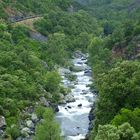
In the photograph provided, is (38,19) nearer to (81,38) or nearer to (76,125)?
(81,38)

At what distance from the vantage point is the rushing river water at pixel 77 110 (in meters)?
83.4

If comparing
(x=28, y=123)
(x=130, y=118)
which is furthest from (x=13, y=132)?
(x=130, y=118)

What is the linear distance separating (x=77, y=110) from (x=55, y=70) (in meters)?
25.7

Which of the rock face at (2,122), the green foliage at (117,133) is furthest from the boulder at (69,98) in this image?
the green foliage at (117,133)

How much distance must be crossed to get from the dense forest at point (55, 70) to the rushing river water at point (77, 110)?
9.82 ft

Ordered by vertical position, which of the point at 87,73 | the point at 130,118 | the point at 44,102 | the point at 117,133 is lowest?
the point at 44,102

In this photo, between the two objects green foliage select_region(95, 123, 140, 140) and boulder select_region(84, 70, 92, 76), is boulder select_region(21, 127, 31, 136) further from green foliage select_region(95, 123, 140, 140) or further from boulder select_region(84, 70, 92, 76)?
boulder select_region(84, 70, 92, 76)

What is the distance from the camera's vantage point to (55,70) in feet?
392

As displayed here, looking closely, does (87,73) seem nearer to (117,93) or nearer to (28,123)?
(28,123)

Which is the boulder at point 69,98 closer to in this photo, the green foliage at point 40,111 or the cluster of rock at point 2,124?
the green foliage at point 40,111

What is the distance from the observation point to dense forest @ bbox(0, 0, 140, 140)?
67312 millimetres

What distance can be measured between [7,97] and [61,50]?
49.2m

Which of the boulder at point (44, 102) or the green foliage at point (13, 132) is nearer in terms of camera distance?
the green foliage at point (13, 132)

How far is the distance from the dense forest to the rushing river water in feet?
9.82
